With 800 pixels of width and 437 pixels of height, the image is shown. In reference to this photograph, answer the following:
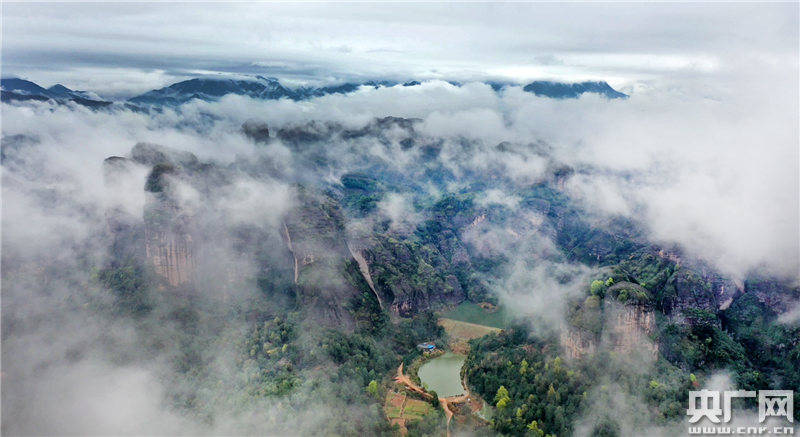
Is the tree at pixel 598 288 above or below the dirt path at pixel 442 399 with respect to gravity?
above

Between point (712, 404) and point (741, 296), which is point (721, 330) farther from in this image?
point (712, 404)

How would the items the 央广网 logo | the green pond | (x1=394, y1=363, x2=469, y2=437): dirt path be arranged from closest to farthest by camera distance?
the 央广网 logo, (x1=394, y1=363, x2=469, y2=437): dirt path, the green pond

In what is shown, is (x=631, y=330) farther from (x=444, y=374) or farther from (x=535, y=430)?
(x=444, y=374)

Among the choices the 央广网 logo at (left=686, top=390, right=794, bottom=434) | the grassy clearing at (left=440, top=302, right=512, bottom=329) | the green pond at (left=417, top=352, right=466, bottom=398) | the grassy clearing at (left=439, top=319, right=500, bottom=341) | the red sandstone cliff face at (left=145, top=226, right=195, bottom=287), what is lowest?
the grassy clearing at (left=440, top=302, right=512, bottom=329)

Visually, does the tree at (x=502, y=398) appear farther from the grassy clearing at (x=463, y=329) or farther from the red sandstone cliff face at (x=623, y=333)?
the grassy clearing at (x=463, y=329)

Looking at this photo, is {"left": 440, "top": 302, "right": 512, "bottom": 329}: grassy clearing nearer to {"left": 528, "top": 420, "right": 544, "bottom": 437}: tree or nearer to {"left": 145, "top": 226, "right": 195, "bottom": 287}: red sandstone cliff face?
{"left": 528, "top": 420, "right": 544, "bottom": 437}: tree

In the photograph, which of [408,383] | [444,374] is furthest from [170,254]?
[444,374]

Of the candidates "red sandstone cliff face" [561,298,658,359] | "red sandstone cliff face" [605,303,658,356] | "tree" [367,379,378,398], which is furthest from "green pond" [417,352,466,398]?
"red sandstone cliff face" [605,303,658,356]

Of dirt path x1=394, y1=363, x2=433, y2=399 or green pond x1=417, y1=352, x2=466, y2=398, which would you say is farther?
green pond x1=417, y1=352, x2=466, y2=398

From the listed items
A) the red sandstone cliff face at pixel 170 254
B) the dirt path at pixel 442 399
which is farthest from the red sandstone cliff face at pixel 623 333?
the red sandstone cliff face at pixel 170 254
